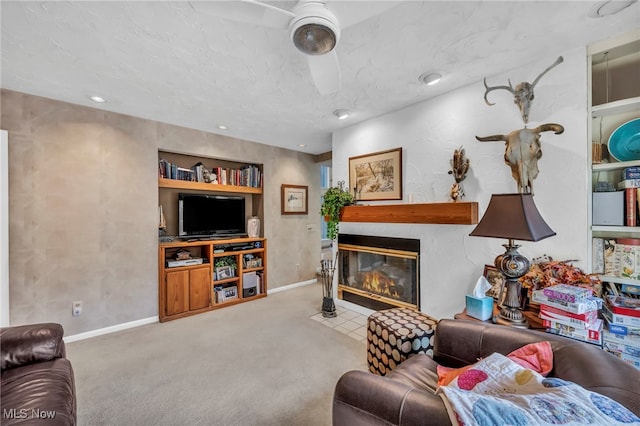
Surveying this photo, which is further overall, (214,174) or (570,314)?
(214,174)

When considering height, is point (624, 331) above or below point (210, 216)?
below

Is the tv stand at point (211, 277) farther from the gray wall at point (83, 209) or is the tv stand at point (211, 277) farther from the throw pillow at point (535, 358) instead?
the throw pillow at point (535, 358)

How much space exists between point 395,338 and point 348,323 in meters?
1.39

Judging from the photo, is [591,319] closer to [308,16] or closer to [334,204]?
[308,16]

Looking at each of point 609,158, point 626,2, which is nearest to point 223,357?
point 609,158

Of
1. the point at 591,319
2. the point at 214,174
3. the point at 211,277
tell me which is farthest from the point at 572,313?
the point at 214,174

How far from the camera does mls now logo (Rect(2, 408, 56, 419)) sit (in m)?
1.05

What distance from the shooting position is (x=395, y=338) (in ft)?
5.90

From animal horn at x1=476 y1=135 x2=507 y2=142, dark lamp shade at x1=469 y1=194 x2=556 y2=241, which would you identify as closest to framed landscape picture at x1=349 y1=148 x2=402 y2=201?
animal horn at x1=476 y1=135 x2=507 y2=142

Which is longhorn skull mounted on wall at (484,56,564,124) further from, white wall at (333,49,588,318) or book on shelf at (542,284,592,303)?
book on shelf at (542,284,592,303)

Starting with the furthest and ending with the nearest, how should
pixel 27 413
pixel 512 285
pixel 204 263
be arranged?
1. pixel 204 263
2. pixel 512 285
3. pixel 27 413

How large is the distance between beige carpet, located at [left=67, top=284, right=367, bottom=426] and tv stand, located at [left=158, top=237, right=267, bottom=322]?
0.85ft

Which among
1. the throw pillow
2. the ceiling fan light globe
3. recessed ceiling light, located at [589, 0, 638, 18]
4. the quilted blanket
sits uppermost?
recessed ceiling light, located at [589, 0, 638, 18]

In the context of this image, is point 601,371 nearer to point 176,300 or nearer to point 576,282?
point 576,282
